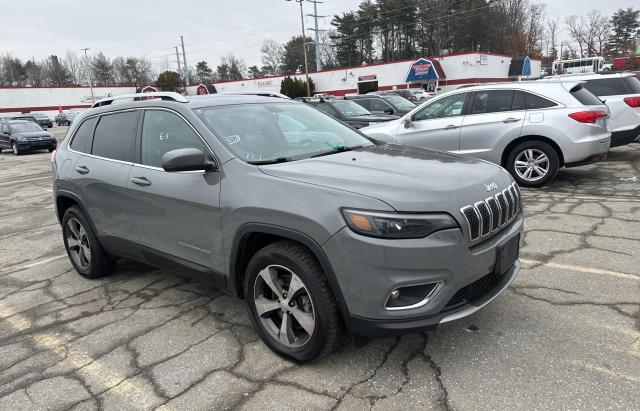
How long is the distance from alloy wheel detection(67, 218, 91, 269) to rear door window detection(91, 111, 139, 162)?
33.7 inches

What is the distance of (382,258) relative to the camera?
249 centimetres

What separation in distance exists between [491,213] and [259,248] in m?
1.49

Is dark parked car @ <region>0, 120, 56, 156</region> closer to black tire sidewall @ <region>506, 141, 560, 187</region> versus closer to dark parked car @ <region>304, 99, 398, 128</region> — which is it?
dark parked car @ <region>304, 99, 398, 128</region>

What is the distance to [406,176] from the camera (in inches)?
113

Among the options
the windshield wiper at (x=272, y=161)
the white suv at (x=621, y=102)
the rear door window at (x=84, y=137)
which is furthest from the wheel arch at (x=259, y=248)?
the white suv at (x=621, y=102)

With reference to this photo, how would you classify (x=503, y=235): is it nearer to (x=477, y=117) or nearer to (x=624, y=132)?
(x=477, y=117)

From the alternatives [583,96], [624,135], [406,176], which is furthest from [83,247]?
[624,135]

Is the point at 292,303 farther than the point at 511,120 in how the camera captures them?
No

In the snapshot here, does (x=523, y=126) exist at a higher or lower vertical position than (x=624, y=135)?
higher

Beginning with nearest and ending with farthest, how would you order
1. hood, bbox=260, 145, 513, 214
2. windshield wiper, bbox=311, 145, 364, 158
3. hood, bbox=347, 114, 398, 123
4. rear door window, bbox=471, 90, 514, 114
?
1. hood, bbox=260, 145, 513, 214
2. windshield wiper, bbox=311, 145, 364, 158
3. rear door window, bbox=471, 90, 514, 114
4. hood, bbox=347, 114, 398, 123

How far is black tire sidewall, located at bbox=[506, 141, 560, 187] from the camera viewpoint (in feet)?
23.8

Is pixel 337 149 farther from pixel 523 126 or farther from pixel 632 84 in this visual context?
pixel 632 84

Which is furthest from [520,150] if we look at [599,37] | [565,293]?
[599,37]

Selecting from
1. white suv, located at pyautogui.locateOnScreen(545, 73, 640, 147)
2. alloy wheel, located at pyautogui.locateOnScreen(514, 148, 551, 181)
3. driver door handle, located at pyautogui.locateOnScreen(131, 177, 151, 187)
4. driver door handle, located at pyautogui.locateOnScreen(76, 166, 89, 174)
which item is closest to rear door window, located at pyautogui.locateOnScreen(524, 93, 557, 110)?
alloy wheel, located at pyautogui.locateOnScreen(514, 148, 551, 181)
